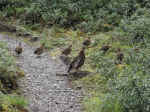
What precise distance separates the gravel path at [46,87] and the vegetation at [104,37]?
1.88 feet

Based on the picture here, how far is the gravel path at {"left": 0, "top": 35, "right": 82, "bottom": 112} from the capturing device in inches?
324

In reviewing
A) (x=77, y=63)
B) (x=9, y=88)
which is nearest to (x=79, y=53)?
(x=77, y=63)

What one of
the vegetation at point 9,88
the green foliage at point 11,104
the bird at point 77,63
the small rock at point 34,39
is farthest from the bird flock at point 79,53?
the green foliage at point 11,104

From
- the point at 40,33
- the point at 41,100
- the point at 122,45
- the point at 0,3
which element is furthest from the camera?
the point at 0,3

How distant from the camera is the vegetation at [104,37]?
23.7 ft

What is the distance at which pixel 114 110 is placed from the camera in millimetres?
7270

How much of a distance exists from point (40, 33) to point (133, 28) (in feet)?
20.3

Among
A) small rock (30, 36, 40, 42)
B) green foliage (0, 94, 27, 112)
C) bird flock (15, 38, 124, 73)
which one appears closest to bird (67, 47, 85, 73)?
bird flock (15, 38, 124, 73)

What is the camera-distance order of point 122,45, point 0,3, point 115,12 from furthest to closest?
point 0,3, point 115,12, point 122,45

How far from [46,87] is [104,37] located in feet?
24.2

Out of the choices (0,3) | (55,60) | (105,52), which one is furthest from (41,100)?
(0,3)

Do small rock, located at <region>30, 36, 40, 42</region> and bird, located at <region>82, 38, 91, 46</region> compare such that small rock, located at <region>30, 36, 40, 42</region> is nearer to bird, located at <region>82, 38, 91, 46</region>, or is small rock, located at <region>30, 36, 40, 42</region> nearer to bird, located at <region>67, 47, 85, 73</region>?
bird, located at <region>82, 38, 91, 46</region>

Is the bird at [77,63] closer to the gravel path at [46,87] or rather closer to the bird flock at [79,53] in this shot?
the bird flock at [79,53]

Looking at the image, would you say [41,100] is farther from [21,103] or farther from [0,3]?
[0,3]
